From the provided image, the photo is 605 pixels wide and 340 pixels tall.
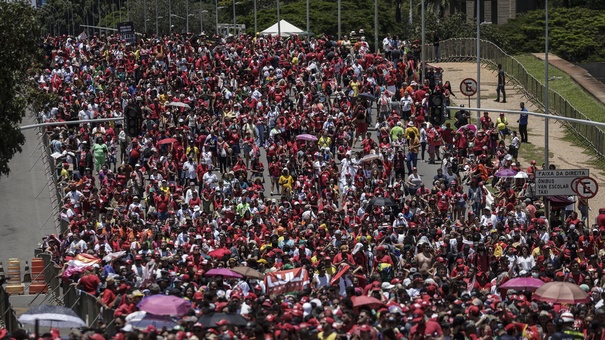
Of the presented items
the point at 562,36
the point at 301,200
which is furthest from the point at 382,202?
the point at 562,36

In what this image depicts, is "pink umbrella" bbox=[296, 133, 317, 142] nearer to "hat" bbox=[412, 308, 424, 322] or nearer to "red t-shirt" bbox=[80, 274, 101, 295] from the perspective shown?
"red t-shirt" bbox=[80, 274, 101, 295]

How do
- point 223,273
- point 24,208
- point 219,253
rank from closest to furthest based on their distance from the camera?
point 223,273 → point 219,253 → point 24,208

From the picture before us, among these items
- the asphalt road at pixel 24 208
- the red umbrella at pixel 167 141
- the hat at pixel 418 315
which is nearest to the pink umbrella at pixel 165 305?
the hat at pixel 418 315

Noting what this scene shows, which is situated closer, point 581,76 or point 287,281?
point 287,281

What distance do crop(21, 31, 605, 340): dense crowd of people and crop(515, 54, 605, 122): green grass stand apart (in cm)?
1303

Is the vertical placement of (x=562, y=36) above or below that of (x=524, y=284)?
above

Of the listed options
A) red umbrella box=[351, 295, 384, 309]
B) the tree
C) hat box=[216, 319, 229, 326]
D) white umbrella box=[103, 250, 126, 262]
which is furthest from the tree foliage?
hat box=[216, 319, 229, 326]

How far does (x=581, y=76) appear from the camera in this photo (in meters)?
71.5

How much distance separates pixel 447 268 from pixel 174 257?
5.56m

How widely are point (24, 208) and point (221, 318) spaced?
23.2 metres

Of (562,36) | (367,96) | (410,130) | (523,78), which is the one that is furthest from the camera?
(562,36)

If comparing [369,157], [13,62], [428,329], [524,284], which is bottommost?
[524,284]

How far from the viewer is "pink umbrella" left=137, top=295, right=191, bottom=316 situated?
20.7 m

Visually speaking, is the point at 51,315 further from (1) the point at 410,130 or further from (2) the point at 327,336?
(1) the point at 410,130
